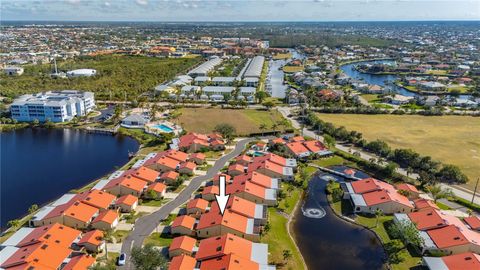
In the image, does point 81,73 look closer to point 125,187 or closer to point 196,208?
A: point 125,187

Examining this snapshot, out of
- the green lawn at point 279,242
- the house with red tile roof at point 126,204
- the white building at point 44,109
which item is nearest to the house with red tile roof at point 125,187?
the house with red tile roof at point 126,204

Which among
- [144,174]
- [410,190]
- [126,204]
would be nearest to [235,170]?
[144,174]

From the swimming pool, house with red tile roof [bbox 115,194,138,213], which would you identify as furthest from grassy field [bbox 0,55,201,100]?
house with red tile roof [bbox 115,194,138,213]

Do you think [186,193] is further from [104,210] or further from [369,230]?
[369,230]

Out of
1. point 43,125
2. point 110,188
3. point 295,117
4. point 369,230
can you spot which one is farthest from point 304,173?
point 43,125

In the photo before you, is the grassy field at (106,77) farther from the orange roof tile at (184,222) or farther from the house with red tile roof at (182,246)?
the house with red tile roof at (182,246)
